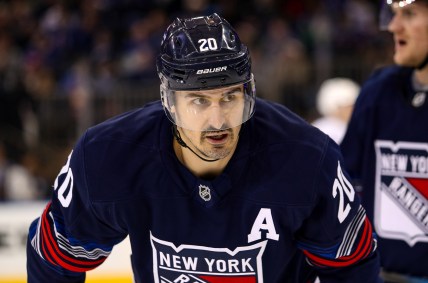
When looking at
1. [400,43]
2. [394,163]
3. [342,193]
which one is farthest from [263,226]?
[400,43]

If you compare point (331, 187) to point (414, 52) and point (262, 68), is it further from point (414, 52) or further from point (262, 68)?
point (262, 68)

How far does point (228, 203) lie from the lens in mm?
2170

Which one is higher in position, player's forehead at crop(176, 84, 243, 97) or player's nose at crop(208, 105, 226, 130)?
player's forehead at crop(176, 84, 243, 97)

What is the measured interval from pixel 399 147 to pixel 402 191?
146mm

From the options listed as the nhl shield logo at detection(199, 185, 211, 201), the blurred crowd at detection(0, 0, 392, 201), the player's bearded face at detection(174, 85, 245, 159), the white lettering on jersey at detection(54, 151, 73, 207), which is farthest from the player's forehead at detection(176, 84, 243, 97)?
the blurred crowd at detection(0, 0, 392, 201)

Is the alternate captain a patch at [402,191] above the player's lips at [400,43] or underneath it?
underneath

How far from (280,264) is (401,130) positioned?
0.78m

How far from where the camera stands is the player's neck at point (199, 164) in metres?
2.20

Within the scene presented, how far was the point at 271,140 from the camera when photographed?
218 cm

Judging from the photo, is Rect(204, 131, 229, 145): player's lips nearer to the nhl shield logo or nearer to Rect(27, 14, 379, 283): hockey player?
Rect(27, 14, 379, 283): hockey player

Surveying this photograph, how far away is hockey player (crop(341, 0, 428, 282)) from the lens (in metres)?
2.74

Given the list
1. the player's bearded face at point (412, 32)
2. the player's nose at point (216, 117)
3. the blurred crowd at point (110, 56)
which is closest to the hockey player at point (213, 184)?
the player's nose at point (216, 117)

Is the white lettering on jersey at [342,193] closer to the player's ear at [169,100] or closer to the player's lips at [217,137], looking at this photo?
the player's lips at [217,137]

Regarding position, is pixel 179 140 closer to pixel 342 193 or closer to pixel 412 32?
pixel 342 193
